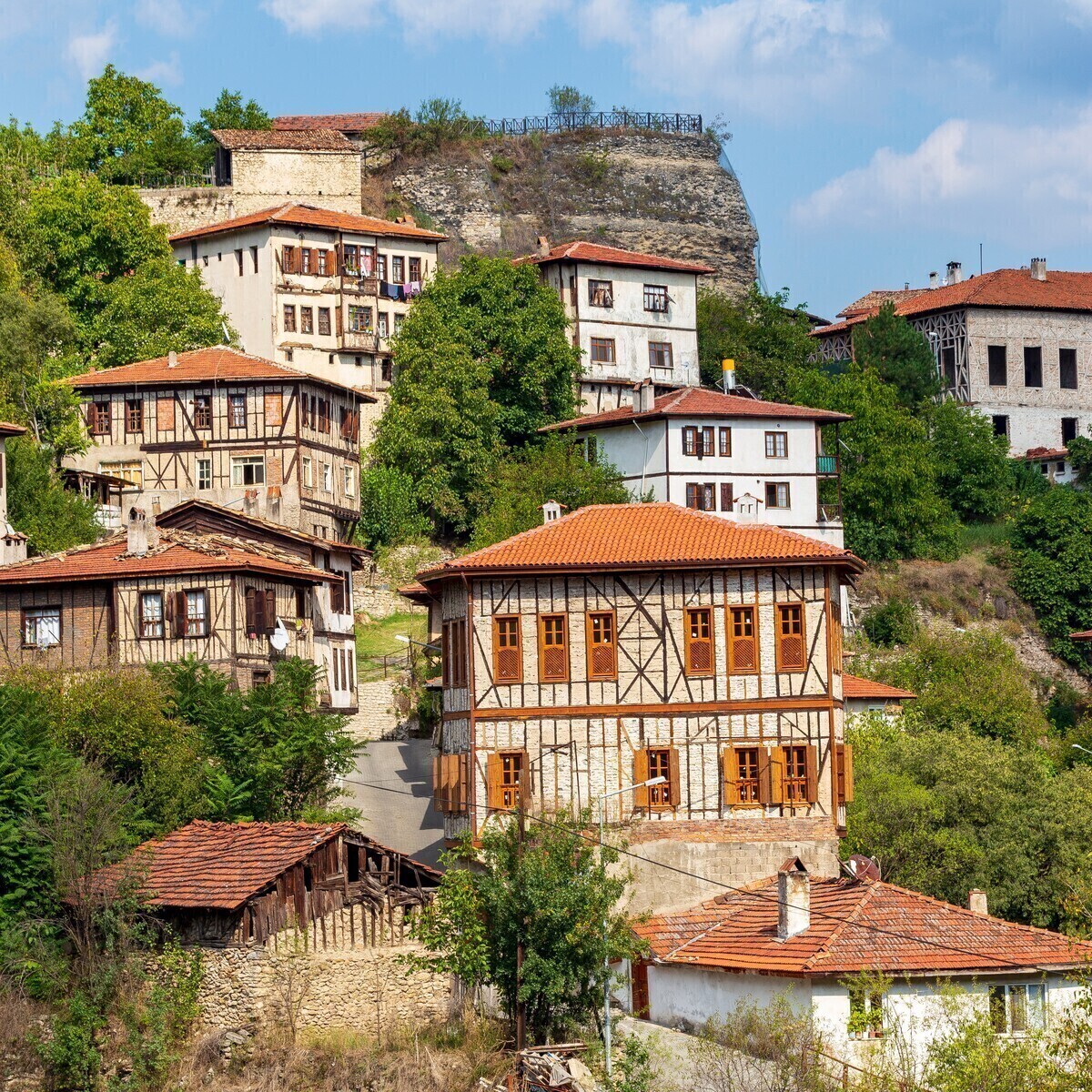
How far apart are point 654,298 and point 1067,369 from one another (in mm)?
18268

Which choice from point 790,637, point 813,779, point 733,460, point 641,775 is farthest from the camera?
point 733,460

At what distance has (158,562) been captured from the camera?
51438mm

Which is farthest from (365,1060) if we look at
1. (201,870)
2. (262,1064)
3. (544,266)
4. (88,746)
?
(544,266)

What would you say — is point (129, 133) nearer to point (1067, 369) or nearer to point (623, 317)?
point (623, 317)

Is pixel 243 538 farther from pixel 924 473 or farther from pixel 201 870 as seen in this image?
pixel 924 473

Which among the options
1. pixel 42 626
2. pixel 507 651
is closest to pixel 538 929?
pixel 507 651

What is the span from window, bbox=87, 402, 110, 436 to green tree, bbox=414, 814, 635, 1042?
30023 millimetres

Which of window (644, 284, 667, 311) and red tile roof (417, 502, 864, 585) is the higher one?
window (644, 284, 667, 311)

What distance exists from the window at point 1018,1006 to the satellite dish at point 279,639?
64.0 feet

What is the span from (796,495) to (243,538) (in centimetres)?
1933

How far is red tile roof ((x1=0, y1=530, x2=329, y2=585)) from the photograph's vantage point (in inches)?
2009

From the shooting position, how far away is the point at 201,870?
41.2 meters

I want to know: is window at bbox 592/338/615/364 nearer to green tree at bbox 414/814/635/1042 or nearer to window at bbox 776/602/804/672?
window at bbox 776/602/804/672

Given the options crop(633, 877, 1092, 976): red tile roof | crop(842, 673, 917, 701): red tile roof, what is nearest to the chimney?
crop(633, 877, 1092, 976): red tile roof
